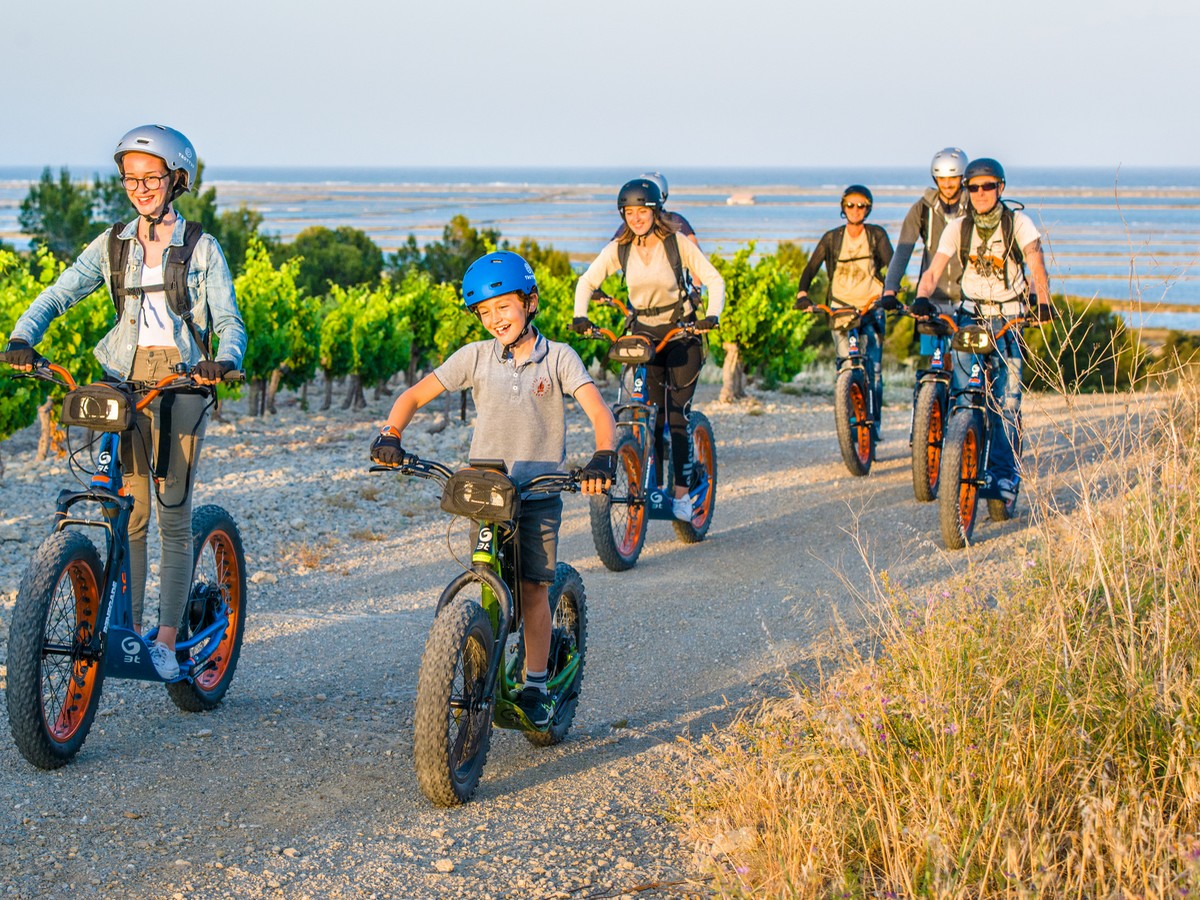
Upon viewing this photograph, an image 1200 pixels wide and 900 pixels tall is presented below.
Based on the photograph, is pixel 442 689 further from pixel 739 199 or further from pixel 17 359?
pixel 739 199

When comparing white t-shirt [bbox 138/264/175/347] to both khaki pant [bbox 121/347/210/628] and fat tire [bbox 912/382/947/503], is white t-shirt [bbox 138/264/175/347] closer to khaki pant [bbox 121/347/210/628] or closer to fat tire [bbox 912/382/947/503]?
khaki pant [bbox 121/347/210/628]

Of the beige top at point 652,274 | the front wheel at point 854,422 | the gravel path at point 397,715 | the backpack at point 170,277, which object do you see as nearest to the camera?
the gravel path at point 397,715

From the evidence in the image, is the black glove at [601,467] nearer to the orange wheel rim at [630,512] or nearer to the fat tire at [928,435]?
the orange wheel rim at [630,512]

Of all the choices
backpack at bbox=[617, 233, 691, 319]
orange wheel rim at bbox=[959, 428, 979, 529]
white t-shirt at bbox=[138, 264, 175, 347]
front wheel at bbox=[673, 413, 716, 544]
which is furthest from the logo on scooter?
orange wheel rim at bbox=[959, 428, 979, 529]

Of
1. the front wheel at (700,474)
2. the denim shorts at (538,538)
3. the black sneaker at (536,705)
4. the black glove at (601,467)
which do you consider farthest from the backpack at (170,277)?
the front wheel at (700,474)

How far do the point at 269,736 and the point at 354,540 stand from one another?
4.71 metres

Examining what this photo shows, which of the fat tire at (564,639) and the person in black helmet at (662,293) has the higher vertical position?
the person in black helmet at (662,293)

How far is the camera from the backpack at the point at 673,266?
863 cm

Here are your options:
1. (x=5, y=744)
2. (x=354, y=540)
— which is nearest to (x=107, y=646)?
(x=5, y=744)

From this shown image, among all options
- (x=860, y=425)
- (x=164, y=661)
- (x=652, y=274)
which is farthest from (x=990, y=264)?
(x=164, y=661)

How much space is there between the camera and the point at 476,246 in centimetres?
2870

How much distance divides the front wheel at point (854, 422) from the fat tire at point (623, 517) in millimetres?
2708

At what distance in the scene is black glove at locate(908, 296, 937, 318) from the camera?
29.9 feet

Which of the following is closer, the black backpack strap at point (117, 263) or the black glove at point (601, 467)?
the black glove at point (601, 467)
